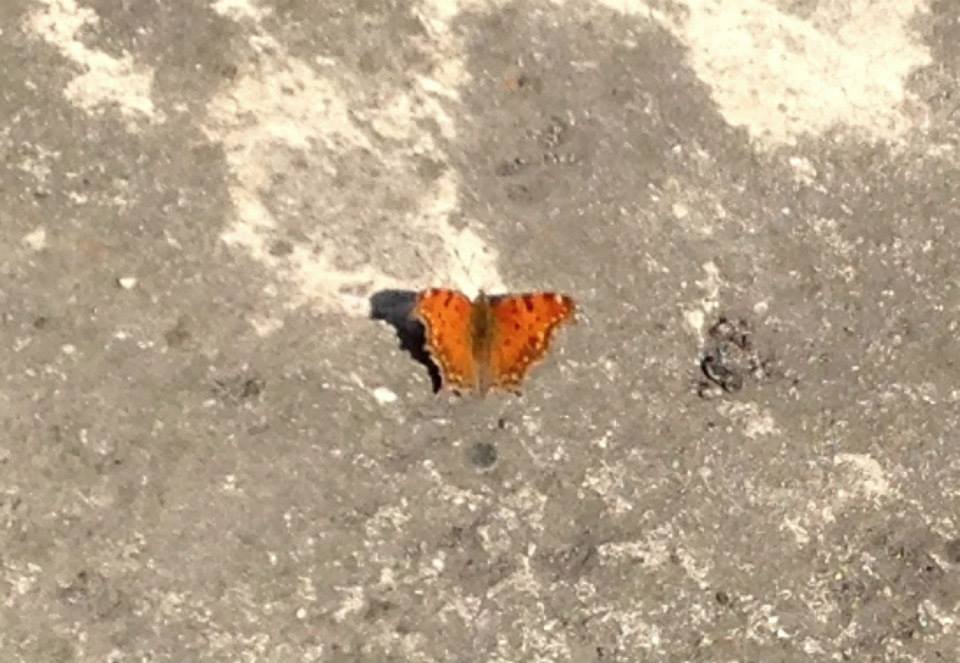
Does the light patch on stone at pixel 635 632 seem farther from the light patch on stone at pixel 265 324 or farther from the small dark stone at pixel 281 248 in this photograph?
the small dark stone at pixel 281 248

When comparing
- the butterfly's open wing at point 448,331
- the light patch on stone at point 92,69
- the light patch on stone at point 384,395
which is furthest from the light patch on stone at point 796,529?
the light patch on stone at point 92,69

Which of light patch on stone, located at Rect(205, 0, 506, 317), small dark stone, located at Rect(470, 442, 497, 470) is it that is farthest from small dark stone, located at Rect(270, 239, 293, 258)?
small dark stone, located at Rect(470, 442, 497, 470)

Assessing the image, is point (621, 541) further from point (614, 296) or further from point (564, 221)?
point (564, 221)

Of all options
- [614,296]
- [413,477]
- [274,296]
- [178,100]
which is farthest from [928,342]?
[178,100]

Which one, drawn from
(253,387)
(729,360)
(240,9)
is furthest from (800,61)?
(253,387)

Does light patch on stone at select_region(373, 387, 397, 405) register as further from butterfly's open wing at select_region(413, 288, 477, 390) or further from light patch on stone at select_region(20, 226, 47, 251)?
light patch on stone at select_region(20, 226, 47, 251)

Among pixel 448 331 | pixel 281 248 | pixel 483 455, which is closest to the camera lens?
pixel 448 331

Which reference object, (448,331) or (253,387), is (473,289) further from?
(253,387)
